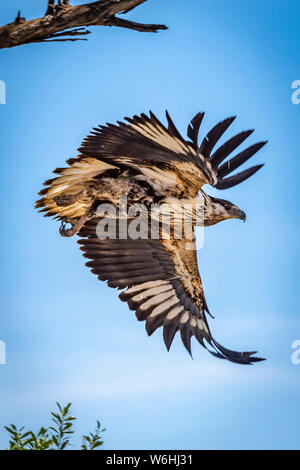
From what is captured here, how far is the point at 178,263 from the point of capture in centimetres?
707

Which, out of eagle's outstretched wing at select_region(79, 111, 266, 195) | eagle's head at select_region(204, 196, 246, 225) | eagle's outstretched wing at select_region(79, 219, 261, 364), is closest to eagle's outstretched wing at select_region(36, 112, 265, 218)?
eagle's outstretched wing at select_region(79, 111, 266, 195)

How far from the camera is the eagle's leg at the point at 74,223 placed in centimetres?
680

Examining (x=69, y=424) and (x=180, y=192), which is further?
(x=180, y=192)

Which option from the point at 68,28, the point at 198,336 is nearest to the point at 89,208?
the point at 198,336

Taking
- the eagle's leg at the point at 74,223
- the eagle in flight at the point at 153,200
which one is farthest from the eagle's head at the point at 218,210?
the eagle's leg at the point at 74,223

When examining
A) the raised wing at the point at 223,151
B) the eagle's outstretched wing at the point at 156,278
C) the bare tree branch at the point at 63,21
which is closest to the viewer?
the bare tree branch at the point at 63,21

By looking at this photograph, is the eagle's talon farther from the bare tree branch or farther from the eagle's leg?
the bare tree branch

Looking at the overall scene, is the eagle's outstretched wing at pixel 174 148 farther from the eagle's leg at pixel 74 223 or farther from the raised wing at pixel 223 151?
A: the eagle's leg at pixel 74 223

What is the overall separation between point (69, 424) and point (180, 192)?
111 inches

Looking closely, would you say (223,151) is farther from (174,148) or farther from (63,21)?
(63,21)

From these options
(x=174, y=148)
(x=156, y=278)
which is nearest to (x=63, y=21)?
(x=174, y=148)

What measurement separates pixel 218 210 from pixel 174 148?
2.98 ft

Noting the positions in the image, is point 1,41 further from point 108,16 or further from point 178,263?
point 178,263

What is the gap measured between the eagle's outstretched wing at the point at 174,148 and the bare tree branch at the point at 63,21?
1.35 m
